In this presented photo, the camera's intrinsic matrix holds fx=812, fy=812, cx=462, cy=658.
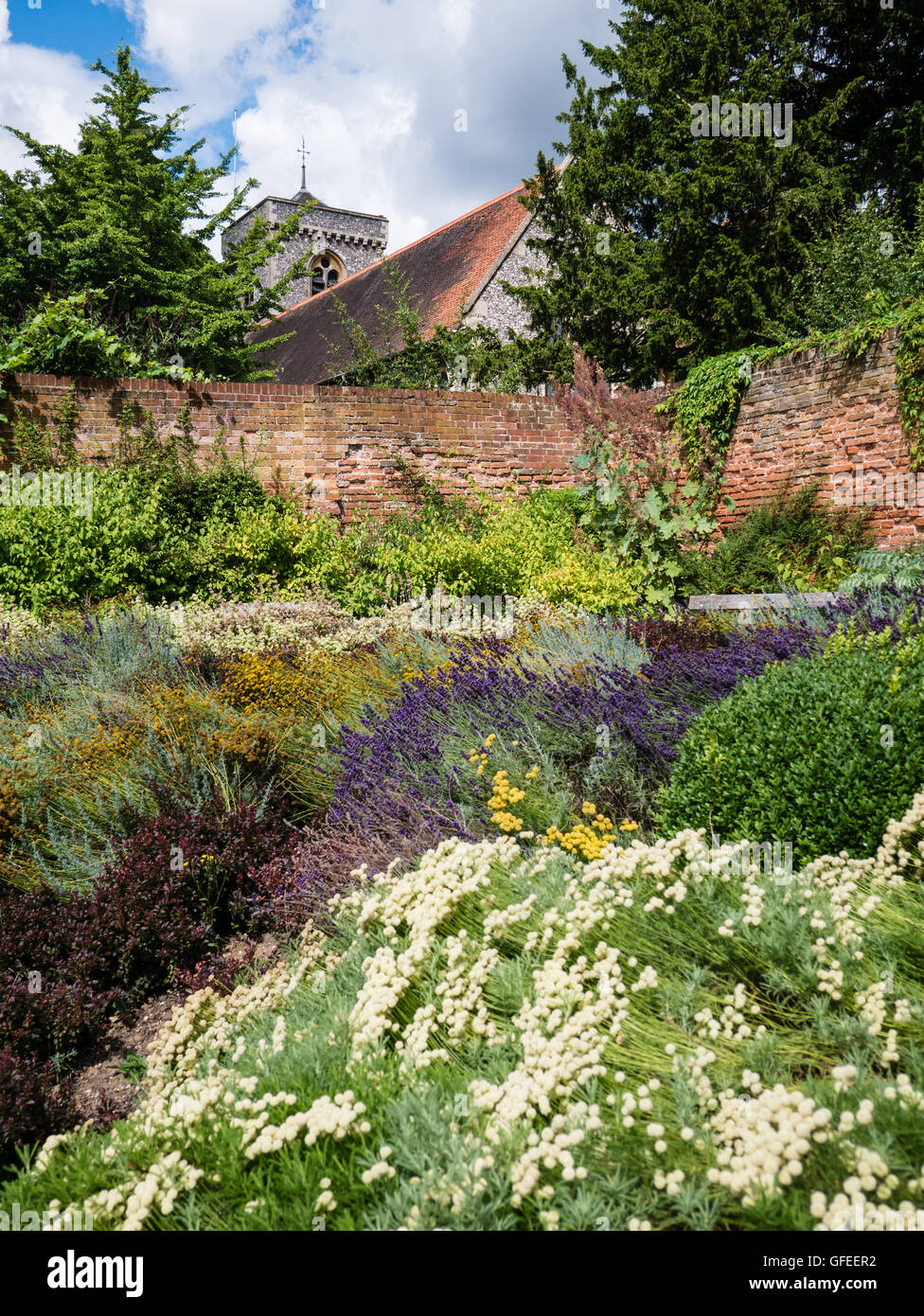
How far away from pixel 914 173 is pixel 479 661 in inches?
493

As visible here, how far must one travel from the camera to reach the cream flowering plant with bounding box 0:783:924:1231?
1.32 metres

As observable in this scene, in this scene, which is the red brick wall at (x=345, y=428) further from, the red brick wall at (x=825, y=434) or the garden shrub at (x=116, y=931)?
the garden shrub at (x=116, y=931)

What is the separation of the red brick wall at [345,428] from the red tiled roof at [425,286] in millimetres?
6794

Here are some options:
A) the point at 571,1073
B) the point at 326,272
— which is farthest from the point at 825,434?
the point at 326,272

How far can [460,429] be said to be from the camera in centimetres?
1129

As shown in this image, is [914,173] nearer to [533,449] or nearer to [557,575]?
[533,449]

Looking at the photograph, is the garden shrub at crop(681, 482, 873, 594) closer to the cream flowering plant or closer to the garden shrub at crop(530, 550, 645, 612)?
the garden shrub at crop(530, 550, 645, 612)

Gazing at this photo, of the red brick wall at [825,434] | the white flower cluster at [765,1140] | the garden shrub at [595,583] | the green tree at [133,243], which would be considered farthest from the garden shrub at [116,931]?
the green tree at [133,243]

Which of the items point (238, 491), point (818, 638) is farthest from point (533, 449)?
point (818, 638)

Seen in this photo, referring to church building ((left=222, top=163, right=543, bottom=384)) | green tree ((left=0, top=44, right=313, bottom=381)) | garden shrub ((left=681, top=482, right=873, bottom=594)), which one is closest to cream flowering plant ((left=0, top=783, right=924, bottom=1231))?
garden shrub ((left=681, top=482, right=873, bottom=594))

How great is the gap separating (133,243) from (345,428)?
6185 mm

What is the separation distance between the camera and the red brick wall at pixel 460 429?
8.98 meters

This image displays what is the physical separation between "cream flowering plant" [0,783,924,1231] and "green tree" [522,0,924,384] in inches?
472

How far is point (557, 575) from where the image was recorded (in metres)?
7.47
